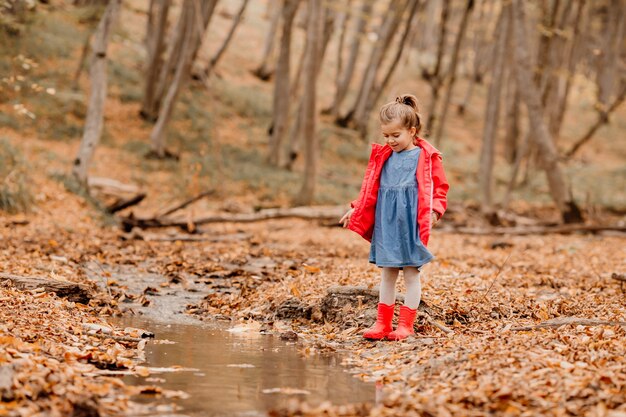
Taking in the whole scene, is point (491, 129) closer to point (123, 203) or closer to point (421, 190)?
point (123, 203)

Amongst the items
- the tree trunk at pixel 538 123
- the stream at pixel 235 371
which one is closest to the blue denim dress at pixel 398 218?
the stream at pixel 235 371

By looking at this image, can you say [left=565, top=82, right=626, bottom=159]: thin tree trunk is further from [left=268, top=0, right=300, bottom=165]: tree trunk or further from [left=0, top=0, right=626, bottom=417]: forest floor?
[left=268, top=0, right=300, bottom=165]: tree trunk

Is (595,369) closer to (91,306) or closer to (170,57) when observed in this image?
(91,306)

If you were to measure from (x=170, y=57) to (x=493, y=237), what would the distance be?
Answer: 38.5 ft

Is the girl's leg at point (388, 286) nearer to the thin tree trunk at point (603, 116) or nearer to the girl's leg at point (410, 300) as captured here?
the girl's leg at point (410, 300)

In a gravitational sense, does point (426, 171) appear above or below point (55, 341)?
above

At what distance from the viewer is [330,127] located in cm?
2878

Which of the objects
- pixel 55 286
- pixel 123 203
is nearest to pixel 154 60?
pixel 123 203

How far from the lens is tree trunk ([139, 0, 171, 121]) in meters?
21.2

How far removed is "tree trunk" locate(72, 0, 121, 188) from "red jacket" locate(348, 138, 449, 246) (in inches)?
360

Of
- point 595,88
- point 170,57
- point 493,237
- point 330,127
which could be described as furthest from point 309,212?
point 595,88

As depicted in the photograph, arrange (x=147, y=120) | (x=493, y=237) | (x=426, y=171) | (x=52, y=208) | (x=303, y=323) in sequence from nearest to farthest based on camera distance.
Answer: (x=426, y=171)
(x=303, y=323)
(x=52, y=208)
(x=493, y=237)
(x=147, y=120)

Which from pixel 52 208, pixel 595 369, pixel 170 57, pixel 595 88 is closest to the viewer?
pixel 595 369

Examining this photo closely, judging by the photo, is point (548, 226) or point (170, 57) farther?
point (170, 57)
